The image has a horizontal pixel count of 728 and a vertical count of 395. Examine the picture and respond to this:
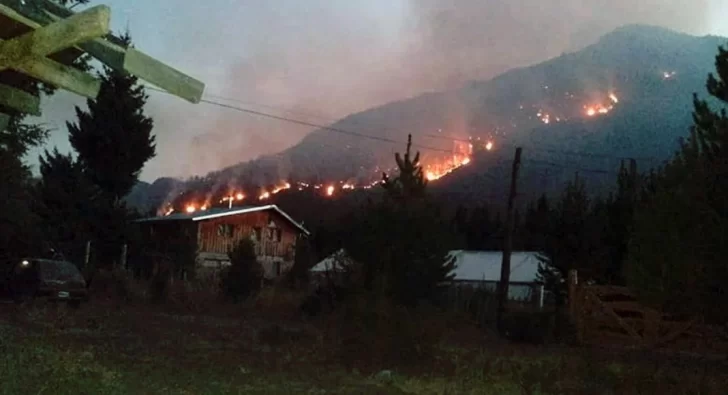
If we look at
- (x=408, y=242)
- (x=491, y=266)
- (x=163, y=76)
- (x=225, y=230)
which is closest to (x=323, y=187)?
(x=225, y=230)

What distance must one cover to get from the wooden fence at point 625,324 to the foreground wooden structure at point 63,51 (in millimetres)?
17249

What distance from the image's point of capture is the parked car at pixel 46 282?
26375 mm

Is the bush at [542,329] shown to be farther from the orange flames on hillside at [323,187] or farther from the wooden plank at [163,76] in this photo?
the orange flames on hillside at [323,187]

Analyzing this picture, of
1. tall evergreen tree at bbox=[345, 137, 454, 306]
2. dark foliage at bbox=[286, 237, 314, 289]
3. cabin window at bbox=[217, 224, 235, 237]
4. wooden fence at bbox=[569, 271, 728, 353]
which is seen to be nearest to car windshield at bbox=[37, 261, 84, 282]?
tall evergreen tree at bbox=[345, 137, 454, 306]

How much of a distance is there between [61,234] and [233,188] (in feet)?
190

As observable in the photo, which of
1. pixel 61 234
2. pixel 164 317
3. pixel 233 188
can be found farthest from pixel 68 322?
pixel 233 188

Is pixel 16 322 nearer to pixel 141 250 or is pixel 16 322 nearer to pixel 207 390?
pixel 207 390

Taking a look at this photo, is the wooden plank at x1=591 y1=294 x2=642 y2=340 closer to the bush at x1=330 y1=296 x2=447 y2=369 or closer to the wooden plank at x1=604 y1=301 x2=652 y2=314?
the wooden plank at x1=604 y1=301 x2=652 y2=314

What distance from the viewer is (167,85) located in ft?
17.1

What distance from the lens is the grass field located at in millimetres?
10633

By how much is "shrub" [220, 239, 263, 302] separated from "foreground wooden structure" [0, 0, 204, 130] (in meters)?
26.9

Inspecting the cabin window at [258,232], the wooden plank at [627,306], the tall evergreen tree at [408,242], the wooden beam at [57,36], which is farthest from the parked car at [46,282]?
the cabin window at [258,232]

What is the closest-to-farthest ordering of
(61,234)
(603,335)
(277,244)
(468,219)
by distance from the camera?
(603,335) < (61,234) < (277,244) < (468,219)

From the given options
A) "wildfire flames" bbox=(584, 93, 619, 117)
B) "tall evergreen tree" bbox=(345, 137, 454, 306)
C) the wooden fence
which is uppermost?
"wildfire flames" bbox=(584, 93, 619, 117)
